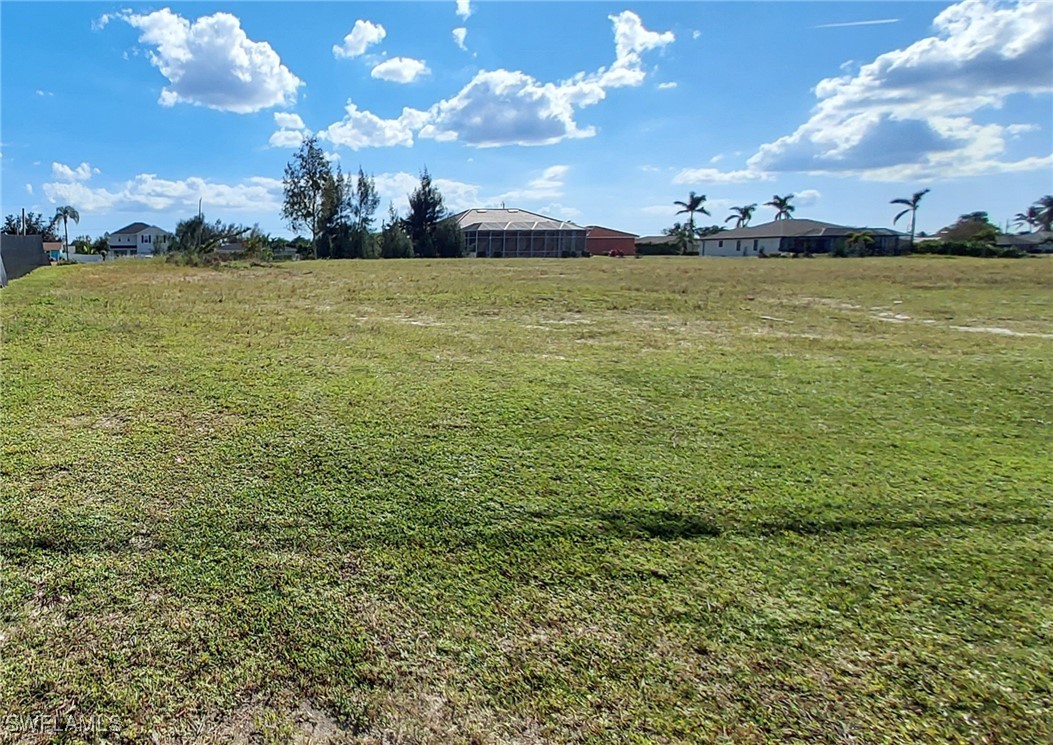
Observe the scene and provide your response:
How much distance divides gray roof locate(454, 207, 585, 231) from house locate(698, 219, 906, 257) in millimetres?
14486

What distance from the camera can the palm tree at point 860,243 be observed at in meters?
40.4

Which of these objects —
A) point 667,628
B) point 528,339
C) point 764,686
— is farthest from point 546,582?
point 528,339

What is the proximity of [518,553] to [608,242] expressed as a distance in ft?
169

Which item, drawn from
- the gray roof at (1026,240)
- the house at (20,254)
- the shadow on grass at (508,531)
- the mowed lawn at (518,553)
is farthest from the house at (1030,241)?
the house at (20,254)

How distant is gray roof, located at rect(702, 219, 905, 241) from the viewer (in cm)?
4669

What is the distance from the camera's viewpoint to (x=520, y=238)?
44.7m

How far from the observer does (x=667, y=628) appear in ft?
6.10

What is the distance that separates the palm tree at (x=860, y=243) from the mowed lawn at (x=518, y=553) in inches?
1599

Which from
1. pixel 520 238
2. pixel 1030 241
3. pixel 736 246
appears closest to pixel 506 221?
pixel 520 238

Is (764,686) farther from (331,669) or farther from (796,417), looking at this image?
(796,417)

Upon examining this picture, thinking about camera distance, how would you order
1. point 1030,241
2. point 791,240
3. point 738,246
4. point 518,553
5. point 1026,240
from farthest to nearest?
point 1026,240 → point 1030,241 → point 738,246 → point 791,240 → point 518,553

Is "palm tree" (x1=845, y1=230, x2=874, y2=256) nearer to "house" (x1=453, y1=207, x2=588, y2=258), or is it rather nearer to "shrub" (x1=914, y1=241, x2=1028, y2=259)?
"shrub" (x1=914, y1=241, x2=1028, y2=259)

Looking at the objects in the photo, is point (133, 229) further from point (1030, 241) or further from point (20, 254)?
point (1030, 241)

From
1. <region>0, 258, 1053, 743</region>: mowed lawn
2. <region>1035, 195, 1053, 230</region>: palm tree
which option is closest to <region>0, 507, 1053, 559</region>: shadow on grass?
<region>0, 258, 1053, 743</region>: mowed lawn
